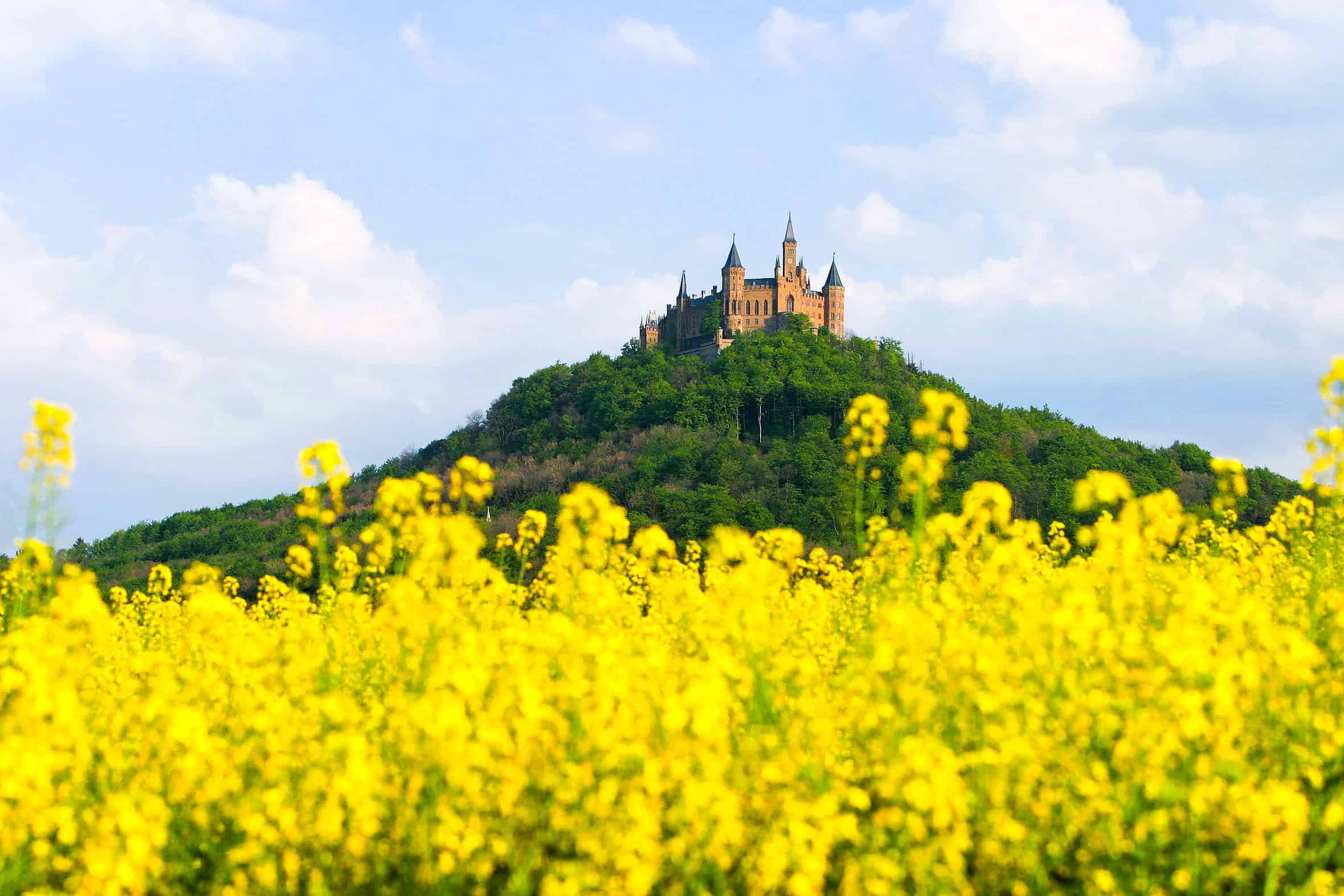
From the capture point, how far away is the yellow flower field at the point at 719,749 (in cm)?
554

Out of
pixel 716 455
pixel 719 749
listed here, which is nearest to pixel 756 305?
pixel 716 455

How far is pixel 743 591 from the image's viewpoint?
7.90m

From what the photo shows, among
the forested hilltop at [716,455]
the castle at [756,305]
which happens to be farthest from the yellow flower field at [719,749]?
the castle at [756,305]

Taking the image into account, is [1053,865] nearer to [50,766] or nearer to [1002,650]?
[1002,650]

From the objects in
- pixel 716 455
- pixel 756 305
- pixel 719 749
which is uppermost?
pixel 756 305

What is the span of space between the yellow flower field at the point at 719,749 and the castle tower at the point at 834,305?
3272 inches

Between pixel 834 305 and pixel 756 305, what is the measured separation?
22.1 feet

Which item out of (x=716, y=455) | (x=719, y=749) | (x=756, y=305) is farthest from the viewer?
(x=756, y=305)

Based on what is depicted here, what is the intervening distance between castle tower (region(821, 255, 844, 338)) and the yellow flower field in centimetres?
8311

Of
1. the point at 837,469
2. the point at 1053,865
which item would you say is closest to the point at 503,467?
the point at 837,469

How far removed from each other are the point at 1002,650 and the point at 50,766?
18.0ft

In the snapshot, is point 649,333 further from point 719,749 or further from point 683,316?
point 719,749

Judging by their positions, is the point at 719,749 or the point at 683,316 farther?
the point at 683,316

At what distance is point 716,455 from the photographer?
221 ft
